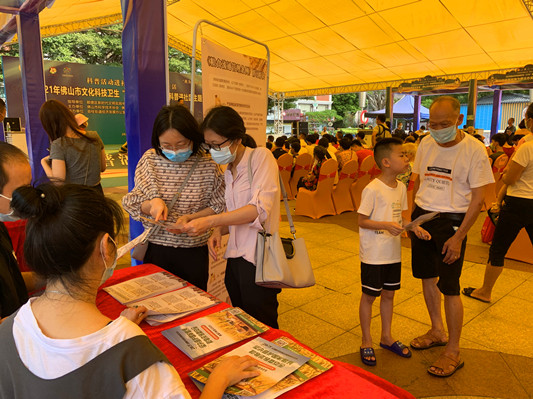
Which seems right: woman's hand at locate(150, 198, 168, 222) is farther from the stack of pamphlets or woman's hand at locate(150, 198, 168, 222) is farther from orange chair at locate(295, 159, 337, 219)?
orange chair at locate(295, 159, 337, 219)

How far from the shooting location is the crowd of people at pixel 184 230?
739 millimetres

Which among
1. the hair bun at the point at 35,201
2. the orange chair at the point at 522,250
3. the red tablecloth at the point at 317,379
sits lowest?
the orange chair at the point at 522,250

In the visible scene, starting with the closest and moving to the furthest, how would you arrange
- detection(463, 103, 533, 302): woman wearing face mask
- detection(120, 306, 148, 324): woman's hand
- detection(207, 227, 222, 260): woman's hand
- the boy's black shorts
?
1. detection(120, 306, 148, 324): woman's hand
2. detection(207, 227, 222, 260): woman's hand
3. the boy's black shorts
4. detection(463, 103, 533, 302): woman wearing face mask

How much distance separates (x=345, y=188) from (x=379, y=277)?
473 centimetres

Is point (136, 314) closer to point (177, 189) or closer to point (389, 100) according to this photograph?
point (177, 189)

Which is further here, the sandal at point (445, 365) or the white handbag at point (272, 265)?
the sandal at point (445, 365)

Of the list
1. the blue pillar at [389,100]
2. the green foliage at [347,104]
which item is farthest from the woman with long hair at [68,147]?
the green foliage at [347,104]

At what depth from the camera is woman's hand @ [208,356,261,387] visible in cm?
96

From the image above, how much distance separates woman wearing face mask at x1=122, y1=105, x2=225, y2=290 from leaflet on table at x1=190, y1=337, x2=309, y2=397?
74 cm

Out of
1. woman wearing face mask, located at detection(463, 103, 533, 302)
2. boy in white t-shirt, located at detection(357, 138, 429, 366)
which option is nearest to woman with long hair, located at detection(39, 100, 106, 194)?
boy in white t-shirt, located at detection(357, 138, 429, 366)

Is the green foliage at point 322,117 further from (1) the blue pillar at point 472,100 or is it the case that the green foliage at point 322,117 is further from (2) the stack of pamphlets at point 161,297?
(2) the stack of pamphlets at point 161,297

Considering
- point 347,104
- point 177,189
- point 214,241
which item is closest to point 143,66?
point 177,189

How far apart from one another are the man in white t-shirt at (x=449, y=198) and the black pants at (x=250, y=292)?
1.12 meters

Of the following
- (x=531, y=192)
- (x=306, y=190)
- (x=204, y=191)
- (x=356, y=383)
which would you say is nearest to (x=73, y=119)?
(x=204, y=191)
